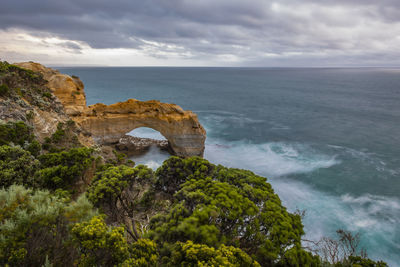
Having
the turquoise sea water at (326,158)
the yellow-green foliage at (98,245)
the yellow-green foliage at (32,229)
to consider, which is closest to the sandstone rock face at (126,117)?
the turquoise sea water at (326,158)

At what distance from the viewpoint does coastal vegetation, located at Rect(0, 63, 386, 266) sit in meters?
6.88

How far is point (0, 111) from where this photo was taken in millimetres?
16562

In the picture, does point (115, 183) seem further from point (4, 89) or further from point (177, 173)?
point (4, 89)

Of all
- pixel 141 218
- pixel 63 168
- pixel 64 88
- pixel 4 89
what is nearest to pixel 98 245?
pixel 141 218

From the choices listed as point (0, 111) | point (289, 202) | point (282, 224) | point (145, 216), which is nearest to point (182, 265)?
point (282, 224)

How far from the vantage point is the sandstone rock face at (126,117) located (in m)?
29.5

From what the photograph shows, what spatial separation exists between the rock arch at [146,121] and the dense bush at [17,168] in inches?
716

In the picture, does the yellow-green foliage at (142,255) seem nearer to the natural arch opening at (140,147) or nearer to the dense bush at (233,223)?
the dense bush at (233,223)

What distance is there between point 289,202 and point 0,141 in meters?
27.2

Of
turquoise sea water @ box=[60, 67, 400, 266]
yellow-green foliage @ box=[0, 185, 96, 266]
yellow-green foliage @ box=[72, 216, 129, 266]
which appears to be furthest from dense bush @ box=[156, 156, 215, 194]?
turquoise sea water @ box=[60, 67, 400, 266]

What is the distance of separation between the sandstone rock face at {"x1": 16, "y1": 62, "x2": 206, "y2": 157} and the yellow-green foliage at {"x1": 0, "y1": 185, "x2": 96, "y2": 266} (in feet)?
75.2

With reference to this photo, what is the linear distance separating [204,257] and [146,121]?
2642cm

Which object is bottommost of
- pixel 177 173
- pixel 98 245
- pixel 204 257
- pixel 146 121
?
pixel 204 257

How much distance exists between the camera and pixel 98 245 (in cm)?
670
